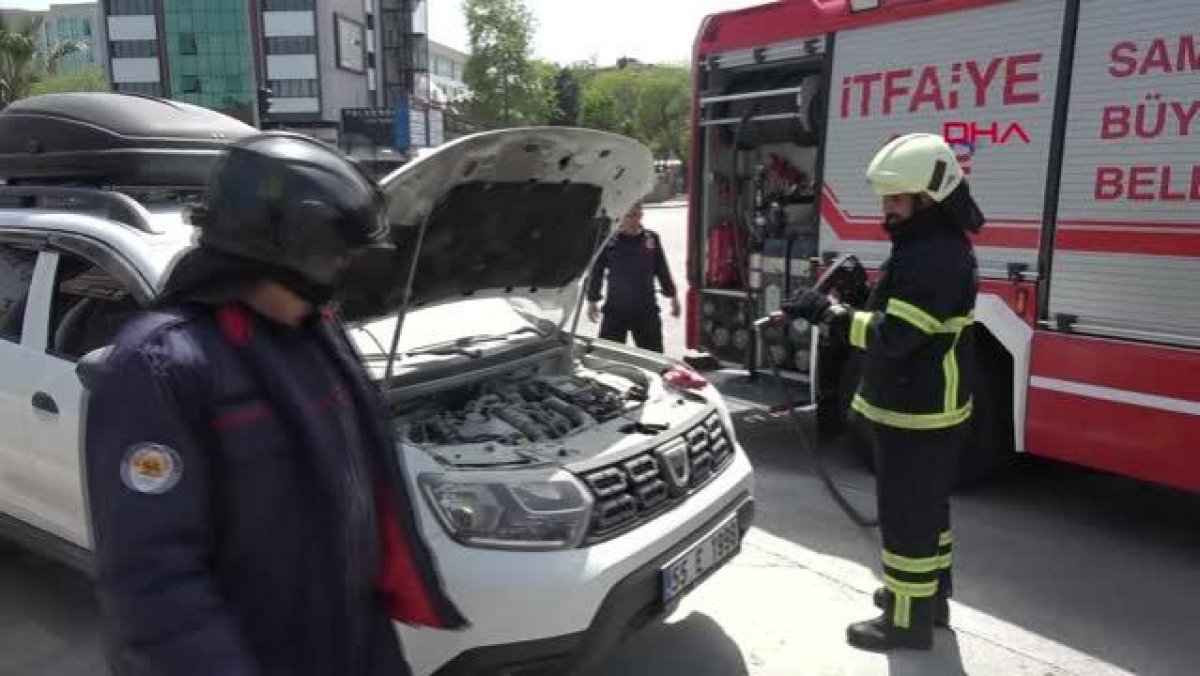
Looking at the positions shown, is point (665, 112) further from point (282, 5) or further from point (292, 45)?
point (282, 5)

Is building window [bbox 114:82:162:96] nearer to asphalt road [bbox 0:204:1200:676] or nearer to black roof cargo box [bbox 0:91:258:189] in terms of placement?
black roof cargo box [bbox 0:91:258:189]

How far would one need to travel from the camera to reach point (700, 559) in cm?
310

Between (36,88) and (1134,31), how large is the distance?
43891 millimetres

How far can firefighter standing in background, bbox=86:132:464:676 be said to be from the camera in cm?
133

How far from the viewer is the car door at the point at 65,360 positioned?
3312 millimetres

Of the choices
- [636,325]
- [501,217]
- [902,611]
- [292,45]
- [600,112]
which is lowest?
[902,611]

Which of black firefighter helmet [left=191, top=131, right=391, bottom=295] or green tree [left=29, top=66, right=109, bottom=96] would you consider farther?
green tree [left=29, top=66, right=109, bottom=96]

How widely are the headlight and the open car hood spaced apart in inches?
25.9

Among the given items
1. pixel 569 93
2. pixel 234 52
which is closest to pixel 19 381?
pixel 234 52

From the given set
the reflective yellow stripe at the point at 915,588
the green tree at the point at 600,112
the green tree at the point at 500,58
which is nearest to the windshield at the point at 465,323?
the reflective yellow stripe at the point at 915,588

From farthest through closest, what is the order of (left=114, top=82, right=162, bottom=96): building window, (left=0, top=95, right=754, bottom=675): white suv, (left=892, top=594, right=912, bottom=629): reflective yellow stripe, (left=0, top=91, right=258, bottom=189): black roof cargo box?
(left=114, top=82, right=162, bottom=96): building window → (left=0, top=91, right=258, bottom=189): black roof cargo box → (left=892, top=594, right=912, bottom=629): reflective yellow stripe → (left=0, top=95, right=754, bottom=675): white suv

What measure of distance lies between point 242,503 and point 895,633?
2.83 m

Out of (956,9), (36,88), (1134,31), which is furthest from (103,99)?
(36,88)

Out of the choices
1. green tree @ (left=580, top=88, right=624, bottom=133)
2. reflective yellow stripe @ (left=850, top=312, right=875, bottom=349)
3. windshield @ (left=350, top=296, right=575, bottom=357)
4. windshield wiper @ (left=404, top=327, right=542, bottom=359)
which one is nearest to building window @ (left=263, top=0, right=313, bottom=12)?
green tree @ (left=580, top=88, right=624, bottom=133)
